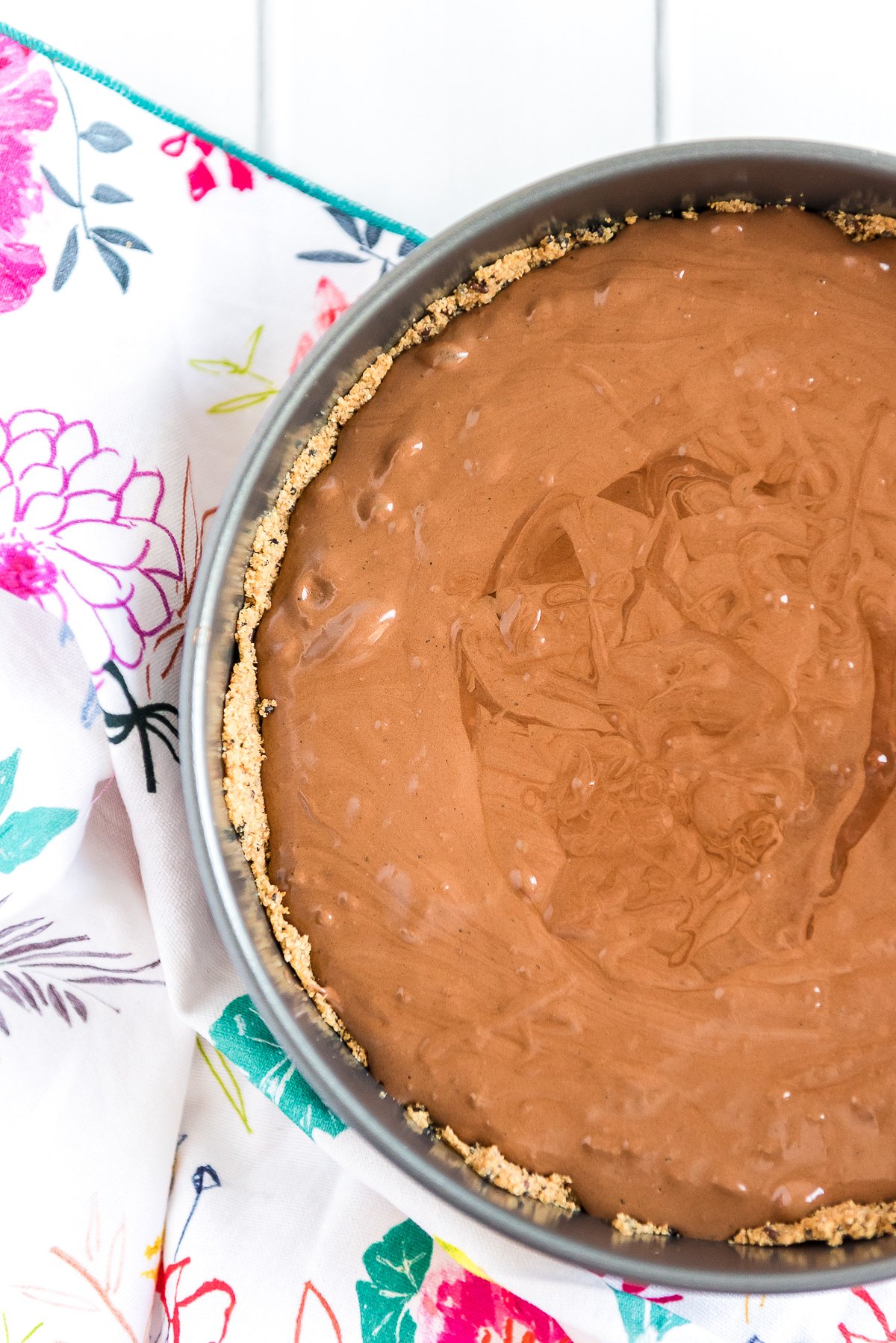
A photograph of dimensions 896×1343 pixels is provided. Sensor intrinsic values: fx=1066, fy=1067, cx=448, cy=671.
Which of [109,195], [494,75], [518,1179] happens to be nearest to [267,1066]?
[518,1179]

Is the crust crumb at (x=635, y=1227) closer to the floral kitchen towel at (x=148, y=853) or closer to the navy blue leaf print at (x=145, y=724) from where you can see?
the floral kitchen towel at (x=148, y=853)

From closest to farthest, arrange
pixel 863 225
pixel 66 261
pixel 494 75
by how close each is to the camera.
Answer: pixel 863 225 → pixel 66 261 → pixel 494 75

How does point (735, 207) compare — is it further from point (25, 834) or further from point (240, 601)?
point (25, 834)

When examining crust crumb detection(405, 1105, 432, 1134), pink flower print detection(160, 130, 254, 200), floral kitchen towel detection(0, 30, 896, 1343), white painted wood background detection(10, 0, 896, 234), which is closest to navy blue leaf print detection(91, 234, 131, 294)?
floral kitchen towel detection(0, 30, 896, 1343)

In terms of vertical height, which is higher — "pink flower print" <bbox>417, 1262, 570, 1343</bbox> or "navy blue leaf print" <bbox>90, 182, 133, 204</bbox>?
"navy blue leaf print" <bbox>90, 182, 133, 204</bbox>

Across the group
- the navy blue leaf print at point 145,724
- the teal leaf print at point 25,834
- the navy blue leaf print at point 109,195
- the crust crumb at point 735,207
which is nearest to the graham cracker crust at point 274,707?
the crust crumb at point 735,207

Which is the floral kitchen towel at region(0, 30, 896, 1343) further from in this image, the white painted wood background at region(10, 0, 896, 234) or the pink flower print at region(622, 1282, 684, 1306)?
the white painted wood background at region(10, 0, 896, 234)
